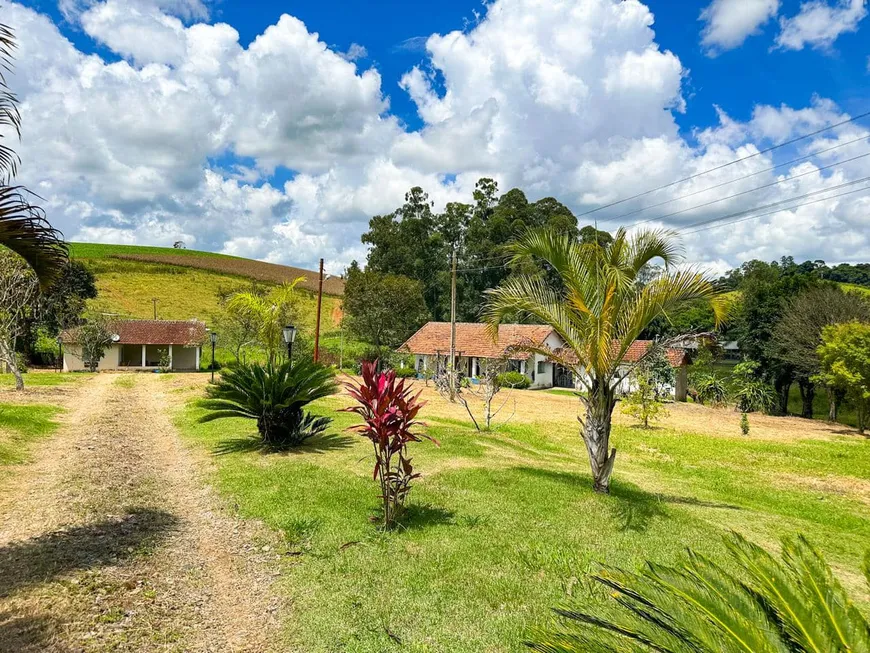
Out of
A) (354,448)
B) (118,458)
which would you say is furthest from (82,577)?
(354,448)

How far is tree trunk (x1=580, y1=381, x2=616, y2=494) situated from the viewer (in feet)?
24.7

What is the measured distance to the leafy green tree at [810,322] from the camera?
25406 mm

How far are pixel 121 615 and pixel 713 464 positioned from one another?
42.1 feet

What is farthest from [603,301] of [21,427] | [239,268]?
[239,268]

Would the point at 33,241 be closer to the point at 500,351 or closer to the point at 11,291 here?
the point at 11,291

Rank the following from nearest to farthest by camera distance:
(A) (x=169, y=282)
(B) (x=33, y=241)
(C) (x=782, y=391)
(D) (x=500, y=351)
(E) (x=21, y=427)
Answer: (B) (x=33, y=241) → (E) (x=21, y=427) → (C) (x=782, y=391) → (D) (x=500, y=351) → (A) (x=169, y=282)

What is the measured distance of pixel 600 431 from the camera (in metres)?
7.60

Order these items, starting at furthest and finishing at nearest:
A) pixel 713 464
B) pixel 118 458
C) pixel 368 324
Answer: pixel 368 324, pixel 713 464, pixel 118 458

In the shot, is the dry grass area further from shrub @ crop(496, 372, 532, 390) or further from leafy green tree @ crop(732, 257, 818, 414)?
leafy green tree @ crop(732, 257, 818, 414)

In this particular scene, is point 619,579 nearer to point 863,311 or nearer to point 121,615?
point 121,615

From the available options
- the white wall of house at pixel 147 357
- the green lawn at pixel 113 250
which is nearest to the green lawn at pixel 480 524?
the white wall of house at pixel 147 357

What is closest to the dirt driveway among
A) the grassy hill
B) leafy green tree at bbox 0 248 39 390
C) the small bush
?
leafy green tree at bbox 0 248 39 390

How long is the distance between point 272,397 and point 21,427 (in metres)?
5.62

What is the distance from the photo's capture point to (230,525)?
19.6 ft
